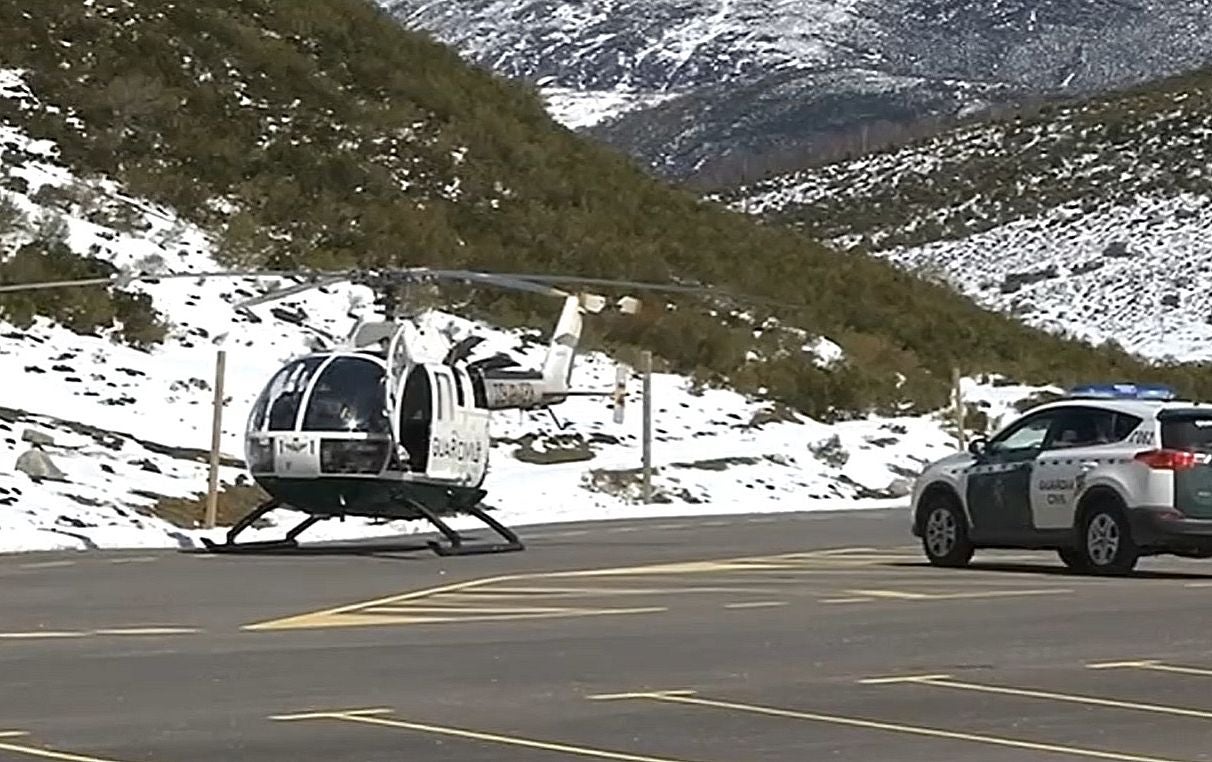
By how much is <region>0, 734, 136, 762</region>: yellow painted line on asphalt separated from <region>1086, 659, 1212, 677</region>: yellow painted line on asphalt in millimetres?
6285

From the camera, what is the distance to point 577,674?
14898mm

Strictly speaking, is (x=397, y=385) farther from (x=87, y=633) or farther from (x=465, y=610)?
(x=87, y=633)

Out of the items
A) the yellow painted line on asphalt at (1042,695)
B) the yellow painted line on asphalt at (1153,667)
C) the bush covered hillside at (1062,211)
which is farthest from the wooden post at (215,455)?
the bush covered hillside at (1062,211)

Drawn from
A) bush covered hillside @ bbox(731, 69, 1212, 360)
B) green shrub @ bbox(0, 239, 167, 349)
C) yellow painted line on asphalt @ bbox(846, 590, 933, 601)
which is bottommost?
yellow painted line on asphalt @ bbox(846, 590, 933, 601)

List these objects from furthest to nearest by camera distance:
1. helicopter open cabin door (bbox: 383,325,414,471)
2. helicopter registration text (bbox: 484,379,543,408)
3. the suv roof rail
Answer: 1. helicopter registration text (bbox: 484,379,543,408)
2. helicopter open cabin door (bbox: 383,325,414,471)
3. the suv roof rail

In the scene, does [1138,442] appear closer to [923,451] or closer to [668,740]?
[668,740]

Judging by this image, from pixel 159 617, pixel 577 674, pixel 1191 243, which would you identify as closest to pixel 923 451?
pixel 159 617

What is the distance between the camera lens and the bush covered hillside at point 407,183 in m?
47.6

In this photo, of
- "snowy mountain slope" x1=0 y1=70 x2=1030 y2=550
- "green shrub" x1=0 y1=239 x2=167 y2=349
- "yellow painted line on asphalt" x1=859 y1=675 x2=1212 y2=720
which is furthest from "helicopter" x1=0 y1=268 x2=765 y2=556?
"green shrub" x1=0 y1=239 x2=167 y2=349

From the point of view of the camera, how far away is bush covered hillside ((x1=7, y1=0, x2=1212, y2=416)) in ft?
156

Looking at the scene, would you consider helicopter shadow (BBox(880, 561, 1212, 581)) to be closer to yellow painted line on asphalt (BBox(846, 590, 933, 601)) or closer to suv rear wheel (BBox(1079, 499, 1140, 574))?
suv rear wheel (BBox(1079, 499, 1140, 574))

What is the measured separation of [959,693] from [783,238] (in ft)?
162

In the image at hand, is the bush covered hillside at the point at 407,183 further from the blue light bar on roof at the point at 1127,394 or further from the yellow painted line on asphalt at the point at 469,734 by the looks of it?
the yellow painted line on asphalt at the point at 469,734

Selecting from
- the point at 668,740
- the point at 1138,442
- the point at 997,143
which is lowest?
the point at 668,740
